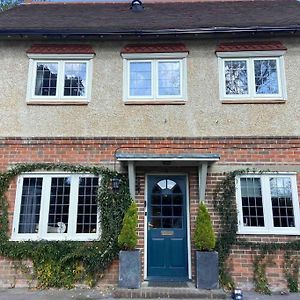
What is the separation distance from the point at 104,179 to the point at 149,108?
2.12 m

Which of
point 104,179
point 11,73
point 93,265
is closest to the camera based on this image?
point 93,265

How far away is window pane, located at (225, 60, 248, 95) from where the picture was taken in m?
7.83

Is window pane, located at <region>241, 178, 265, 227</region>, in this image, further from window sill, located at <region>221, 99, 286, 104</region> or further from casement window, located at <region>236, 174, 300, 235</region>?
window sill, located at <region>221, 99, 286, 104</region>

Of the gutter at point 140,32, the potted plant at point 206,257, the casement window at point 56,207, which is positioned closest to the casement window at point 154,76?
the gutter at point 140,32

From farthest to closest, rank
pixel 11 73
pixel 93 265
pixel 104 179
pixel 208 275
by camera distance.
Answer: pixel 11 73 → pixel 104 179 → pixel 93 265 → pixel 208 275

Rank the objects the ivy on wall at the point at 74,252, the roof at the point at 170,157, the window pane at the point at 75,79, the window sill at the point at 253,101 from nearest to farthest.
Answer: the roof at the point at 170,157
the ivy on wall at the point at 74,252
the window sill at the point at 253,101
the window pane at the point at 75,79

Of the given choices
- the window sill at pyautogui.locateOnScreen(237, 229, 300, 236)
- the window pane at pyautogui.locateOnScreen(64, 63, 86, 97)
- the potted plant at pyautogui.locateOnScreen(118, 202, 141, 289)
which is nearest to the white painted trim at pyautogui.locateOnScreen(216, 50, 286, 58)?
the window pane at pyautogui.locateOnScreen(64, 63, 86, 97)

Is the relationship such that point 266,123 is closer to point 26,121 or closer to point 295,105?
point 295,105

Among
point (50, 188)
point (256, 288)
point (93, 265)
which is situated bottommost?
point (256, 288)

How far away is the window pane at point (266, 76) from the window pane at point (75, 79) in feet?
14.9

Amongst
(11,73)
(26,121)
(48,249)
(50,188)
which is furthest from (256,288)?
(11,73)

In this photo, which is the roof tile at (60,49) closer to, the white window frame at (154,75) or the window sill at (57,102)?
the white window frame at (154,75)

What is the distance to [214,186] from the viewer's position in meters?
7.33

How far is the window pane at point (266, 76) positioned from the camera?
307 inches
